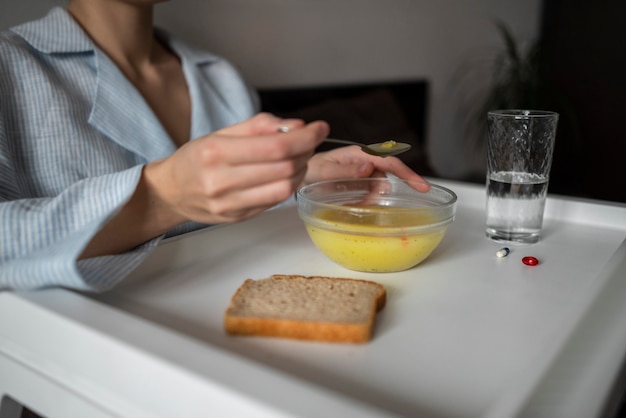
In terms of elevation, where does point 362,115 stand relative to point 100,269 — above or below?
below

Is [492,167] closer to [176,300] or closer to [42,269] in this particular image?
[176,300]

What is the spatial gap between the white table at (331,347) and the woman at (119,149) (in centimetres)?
7

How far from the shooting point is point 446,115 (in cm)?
316

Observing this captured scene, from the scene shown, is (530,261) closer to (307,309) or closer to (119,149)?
(307,309)

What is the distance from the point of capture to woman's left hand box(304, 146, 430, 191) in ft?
3.03

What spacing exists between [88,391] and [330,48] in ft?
6.16

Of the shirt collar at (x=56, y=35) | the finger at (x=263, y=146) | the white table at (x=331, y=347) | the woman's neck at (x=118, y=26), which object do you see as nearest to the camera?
the white table at (x=331, y=347)

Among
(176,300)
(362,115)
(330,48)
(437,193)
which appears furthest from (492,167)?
(330,48)

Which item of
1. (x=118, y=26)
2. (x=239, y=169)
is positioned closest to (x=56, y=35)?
(x=118, y=26)

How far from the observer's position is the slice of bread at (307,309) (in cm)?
56

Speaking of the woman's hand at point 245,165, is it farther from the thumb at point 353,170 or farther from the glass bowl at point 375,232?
the thumb at point 353,170

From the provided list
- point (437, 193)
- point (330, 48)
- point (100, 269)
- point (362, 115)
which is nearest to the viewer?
point (100, 269)

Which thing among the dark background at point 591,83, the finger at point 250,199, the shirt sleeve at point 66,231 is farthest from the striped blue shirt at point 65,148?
the dark background at point 591,83

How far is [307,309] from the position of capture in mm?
595
